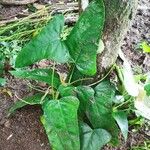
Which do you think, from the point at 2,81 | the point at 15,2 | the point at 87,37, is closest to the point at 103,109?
the point at 87,37

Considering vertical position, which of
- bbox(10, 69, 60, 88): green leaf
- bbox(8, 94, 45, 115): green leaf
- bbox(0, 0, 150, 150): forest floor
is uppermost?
bbox(10, 69, 60, 88): green leaf

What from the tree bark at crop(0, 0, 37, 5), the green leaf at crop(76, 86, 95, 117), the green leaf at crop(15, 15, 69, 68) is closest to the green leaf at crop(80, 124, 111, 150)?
the green leaf at crop(76, 86, 95, 117)

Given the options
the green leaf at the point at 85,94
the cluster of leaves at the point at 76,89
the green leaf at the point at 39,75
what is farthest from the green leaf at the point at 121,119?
the green leaf at the point at 39,75

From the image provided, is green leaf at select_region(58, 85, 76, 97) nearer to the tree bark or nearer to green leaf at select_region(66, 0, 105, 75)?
green leaf at select_region(66, 0, 105, 75)

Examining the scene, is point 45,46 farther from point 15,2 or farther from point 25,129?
point 15,2

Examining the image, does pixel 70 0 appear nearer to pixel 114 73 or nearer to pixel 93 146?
pixel 114 73

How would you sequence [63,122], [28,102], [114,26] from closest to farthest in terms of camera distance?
[63,122]
[114,26]
[28,102]

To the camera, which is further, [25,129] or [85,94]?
[25,129]

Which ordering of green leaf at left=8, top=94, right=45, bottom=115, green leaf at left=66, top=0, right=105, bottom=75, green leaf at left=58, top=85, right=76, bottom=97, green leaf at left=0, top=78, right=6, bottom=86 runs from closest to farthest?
green leaf at left=66, top=0, right=105, bottom=75
green leaf at left=58, top=85, right=76, bottom=97
green leaf at left=8, top=94, right=45, bottom=115
green leaf at left=0, top=78, right=6, bottom=86
